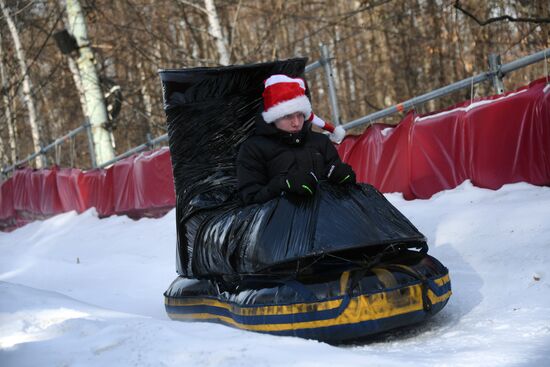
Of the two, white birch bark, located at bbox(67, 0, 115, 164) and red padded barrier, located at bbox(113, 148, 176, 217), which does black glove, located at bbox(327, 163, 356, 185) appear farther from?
white birch bark, located at bbox(67, 0, 115, 164)

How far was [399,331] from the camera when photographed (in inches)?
159

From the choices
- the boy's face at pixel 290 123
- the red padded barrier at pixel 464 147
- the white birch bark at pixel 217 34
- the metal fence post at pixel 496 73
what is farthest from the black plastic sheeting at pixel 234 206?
the white birch bark at pixel 217 34

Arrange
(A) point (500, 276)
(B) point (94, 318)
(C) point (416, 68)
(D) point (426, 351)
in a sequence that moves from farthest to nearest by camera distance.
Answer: (C) point (416, 68)
(A) point (500, 276)
(B) point (94, 318)
(D) point (426, 351)

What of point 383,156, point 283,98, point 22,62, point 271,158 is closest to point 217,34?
point 383,156

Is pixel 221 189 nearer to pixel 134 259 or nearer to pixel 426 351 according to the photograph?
pixel 426 351

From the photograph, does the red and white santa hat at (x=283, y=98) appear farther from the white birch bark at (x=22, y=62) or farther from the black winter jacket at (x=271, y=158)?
the white birch bark at (x=22, y=62)

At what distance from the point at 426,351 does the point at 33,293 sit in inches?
101

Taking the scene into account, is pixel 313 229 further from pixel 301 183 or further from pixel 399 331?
pixel 399 331

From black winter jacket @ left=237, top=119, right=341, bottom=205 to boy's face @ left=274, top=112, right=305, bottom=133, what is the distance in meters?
0.04

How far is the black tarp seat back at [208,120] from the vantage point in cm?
525

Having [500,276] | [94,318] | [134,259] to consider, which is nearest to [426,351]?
[500,276]

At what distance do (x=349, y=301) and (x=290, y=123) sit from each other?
1.35m

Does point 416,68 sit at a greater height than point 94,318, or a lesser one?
greater

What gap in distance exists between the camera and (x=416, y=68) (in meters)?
18.0
